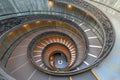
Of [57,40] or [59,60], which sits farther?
[59,60]

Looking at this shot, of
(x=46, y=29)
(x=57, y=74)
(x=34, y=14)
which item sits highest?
(x=57, y=74)

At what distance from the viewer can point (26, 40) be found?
18141mm

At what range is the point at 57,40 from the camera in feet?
69.1

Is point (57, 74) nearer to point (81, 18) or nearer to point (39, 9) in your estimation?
point (81, 18)

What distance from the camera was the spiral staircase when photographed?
12078 millimetres

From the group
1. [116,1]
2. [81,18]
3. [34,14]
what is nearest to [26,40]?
[34,14]

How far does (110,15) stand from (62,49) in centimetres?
848

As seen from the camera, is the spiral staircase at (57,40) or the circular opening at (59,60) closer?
the spiral staircase at (57,40)

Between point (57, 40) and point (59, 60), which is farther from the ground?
point (57, 40)

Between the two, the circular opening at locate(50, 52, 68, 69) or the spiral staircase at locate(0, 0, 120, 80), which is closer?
the spiral staircase at locate(0, 0, 120, 80)

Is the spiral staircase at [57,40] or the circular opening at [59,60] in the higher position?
the spiral staircase at [57,40]

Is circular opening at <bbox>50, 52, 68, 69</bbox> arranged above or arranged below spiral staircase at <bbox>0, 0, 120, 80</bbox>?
below

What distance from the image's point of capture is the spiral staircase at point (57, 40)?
1208cm

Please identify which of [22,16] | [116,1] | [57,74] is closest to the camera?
[57,74]
